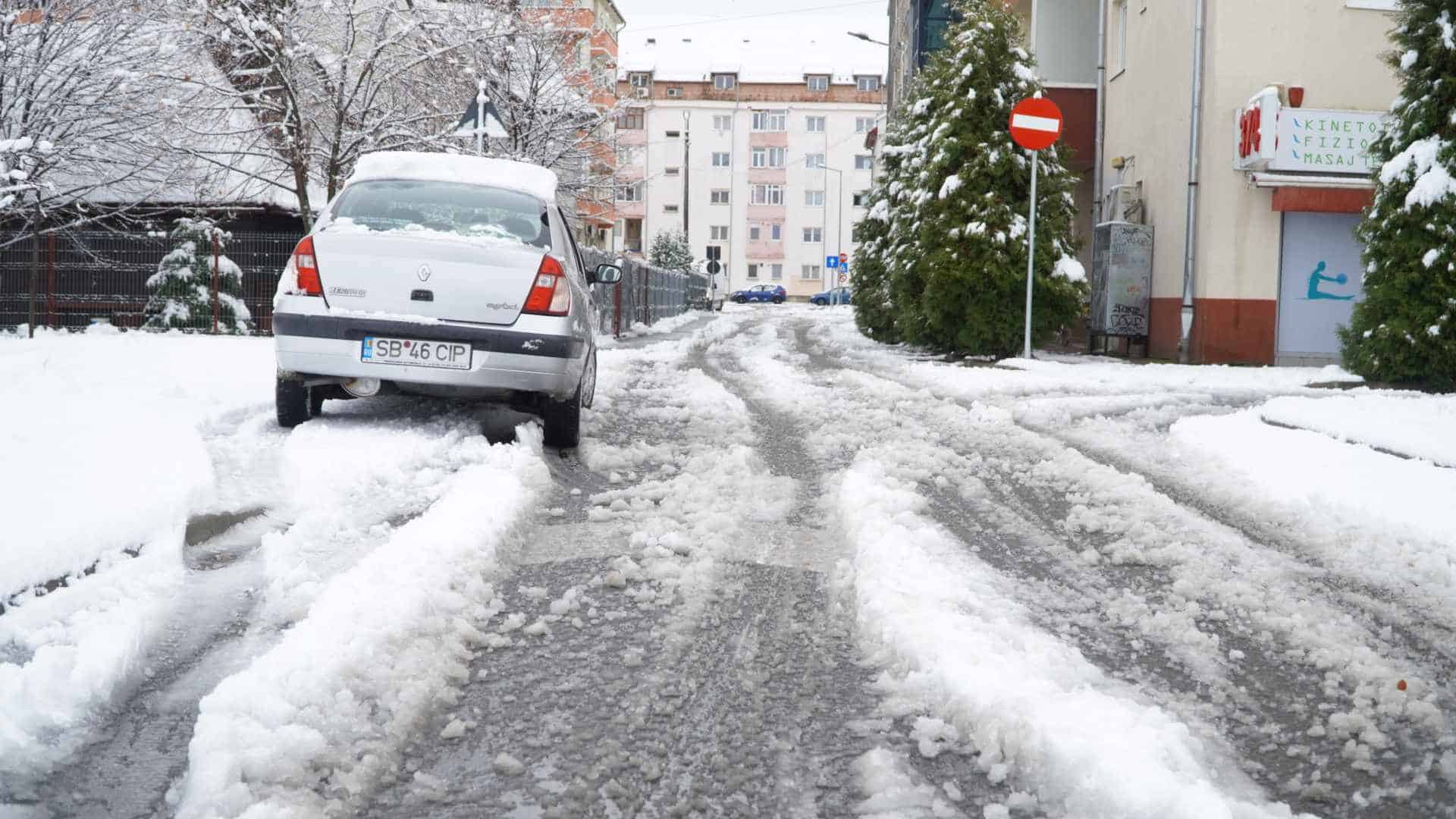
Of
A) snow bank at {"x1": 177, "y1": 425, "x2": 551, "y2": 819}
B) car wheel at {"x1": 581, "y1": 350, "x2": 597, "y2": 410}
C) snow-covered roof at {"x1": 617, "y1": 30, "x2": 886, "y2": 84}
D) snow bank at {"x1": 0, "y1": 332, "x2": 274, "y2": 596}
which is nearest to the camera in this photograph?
snow bank at {"x1": 177, "y1": 425, "x2": 551, "y2": 819}

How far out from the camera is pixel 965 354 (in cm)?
1873

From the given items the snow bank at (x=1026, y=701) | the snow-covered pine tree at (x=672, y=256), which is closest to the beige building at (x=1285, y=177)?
the snow bank at (x=1026, y=701)

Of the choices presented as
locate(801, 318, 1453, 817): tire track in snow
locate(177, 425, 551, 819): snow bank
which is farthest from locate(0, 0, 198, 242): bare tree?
locate(801, 318, 1453, 817): tire track in snow

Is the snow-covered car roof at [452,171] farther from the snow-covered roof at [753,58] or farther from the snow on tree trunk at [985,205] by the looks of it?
the snow-covered roof at [753,58]

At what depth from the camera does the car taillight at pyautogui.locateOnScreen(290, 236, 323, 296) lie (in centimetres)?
716

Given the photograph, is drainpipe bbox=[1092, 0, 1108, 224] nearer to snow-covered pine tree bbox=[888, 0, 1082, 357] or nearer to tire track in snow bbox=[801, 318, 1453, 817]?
snow-covered pine tree bbox=[888, 0, 1082, 357]

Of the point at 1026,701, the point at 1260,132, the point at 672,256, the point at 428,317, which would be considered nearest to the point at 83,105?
the point at 428,317

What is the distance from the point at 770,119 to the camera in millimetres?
89125

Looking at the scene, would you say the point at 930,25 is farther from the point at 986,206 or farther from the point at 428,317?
the point at 428,317

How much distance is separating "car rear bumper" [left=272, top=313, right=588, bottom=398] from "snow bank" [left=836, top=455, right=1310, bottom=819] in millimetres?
3088

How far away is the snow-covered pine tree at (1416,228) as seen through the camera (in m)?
11.9

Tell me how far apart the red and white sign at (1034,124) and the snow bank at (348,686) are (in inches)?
493

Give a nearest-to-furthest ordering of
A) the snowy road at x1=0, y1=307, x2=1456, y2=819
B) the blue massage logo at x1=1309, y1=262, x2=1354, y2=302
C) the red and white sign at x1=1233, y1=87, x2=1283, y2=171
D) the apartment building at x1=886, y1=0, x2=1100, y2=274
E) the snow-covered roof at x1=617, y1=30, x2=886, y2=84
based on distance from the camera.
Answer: the snowy road at x1=0, y1=307, x2=1456, y2=819 < the red and white sign at x1=1233, y1=87, x2=1283, y2=171 < the blue massage logo at x1=1309, y1=262, x2=1354, y2=302 < the apartment building at x1=886, y1=0, x2=1100, y2=274 < the snow-covered roof at x1=617, y1=30, x2=886, y2=84

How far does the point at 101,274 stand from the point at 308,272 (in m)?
14.5
